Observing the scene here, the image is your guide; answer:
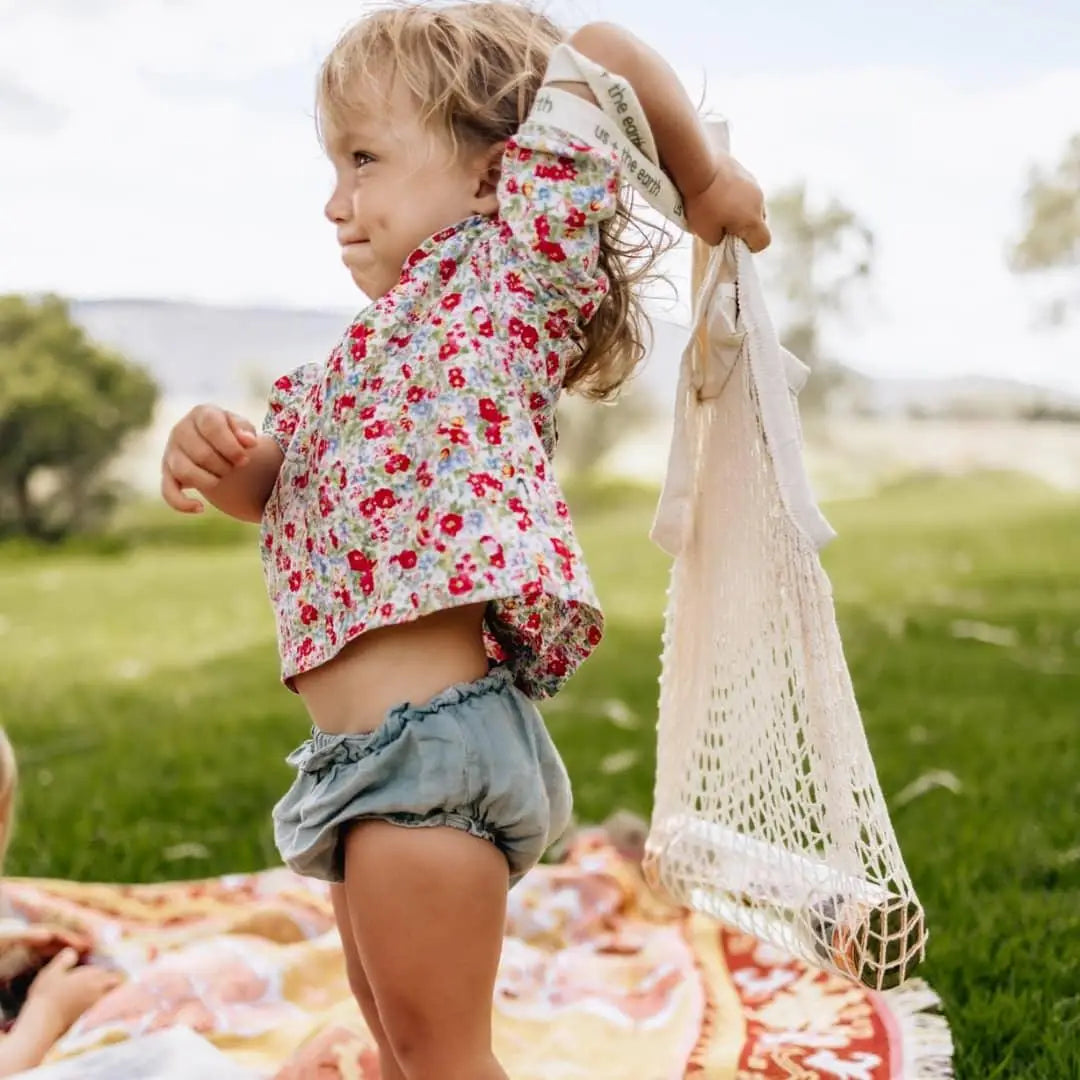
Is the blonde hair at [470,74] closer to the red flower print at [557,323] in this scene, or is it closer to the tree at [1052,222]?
the red flower print at [557,323]

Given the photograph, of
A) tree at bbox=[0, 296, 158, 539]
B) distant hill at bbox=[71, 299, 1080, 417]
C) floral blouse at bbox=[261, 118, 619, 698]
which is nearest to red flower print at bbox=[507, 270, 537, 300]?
floral blouse at bbox=[261, 118, 619, 698]

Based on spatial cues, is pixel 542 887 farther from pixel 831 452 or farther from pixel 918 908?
pixel 831 452

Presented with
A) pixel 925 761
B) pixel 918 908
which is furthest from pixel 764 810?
pixel 925 761

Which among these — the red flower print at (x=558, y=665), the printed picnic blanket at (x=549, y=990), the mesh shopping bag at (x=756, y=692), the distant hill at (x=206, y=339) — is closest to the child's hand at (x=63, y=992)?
the printed picnic blanket at (x=549, y=990)

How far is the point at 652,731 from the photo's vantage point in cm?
411

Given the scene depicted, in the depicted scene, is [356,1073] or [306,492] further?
[356,1073]

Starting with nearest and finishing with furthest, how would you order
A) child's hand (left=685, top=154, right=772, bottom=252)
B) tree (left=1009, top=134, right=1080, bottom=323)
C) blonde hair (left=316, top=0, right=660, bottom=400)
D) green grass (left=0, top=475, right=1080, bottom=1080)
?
blonde hair (left=316, top=0, right=660, bottom=400)
child's hand (left=685, top=154, right=772, bottom=252)
green grass (left=0, top=475, right=1080, bottom=1080)
tree (left=1009, top=134, right=1080, bottom=323)

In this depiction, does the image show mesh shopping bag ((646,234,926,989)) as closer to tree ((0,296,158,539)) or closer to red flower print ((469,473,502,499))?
red flower print ((469,473,502,499))

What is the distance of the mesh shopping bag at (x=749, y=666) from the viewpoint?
5.50ft

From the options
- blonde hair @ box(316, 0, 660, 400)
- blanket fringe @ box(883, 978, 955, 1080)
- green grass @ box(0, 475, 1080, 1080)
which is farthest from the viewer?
green grass @ box(0, 475, 1080, 1080)

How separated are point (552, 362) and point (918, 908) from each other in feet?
2.50

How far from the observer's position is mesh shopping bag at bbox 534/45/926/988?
168 centimetres

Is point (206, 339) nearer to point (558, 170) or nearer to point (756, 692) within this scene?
point (756, 692)

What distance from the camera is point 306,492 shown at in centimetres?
161
